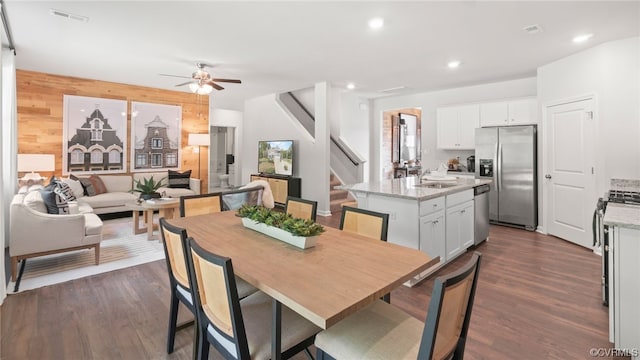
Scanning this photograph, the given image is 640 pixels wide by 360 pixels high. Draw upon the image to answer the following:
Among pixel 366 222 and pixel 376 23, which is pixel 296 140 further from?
pixel 366 222

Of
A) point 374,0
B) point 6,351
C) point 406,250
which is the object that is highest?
point 374,0

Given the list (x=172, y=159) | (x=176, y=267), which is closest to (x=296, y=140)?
(x=172, y=159)

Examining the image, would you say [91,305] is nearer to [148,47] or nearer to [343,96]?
[148,47]

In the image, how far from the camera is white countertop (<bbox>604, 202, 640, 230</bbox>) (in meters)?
1.90

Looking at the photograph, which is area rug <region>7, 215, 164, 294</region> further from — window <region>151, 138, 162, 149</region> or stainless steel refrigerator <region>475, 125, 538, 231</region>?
stainless steel refrigerator <region>475, 125, 538, 231</region>

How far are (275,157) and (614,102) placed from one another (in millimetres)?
5753

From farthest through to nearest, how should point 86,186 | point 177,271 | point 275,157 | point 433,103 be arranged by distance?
1. point 275,157
2. point 433,103
3. point 86,186
4. point 177,271

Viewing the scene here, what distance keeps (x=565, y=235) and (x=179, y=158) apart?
295 inches

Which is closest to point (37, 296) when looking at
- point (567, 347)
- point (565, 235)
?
point (567, 347)

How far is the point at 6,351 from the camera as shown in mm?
2033

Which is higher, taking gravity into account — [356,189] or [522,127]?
[522,127]

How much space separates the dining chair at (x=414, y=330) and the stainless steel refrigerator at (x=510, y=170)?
473 cm

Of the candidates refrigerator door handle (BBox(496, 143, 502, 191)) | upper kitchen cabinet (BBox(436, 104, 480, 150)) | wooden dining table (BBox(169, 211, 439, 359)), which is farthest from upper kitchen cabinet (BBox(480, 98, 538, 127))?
wooden dining table (BBox(169, 211, 439, 359))

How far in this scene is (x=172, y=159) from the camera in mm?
7258
